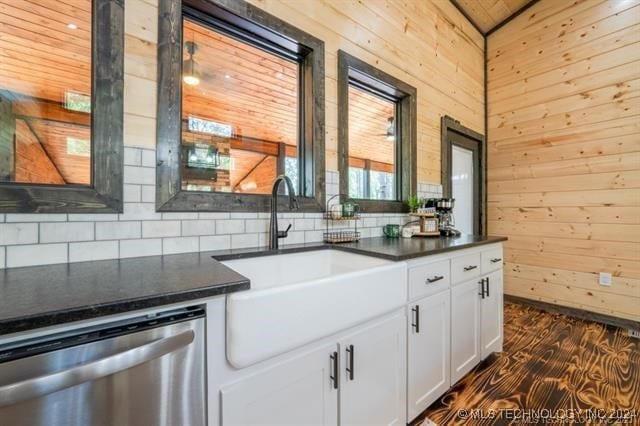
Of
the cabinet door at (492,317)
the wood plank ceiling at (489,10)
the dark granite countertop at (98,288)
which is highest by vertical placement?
the wood plank ceiling at (489,10)

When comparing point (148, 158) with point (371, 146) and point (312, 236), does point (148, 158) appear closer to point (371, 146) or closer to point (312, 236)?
point (312, 236)

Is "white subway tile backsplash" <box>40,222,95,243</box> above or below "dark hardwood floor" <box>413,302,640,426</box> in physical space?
above

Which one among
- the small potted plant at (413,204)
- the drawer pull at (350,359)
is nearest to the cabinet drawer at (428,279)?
the drawer pull at (350,359)

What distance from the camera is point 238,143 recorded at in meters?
1.68

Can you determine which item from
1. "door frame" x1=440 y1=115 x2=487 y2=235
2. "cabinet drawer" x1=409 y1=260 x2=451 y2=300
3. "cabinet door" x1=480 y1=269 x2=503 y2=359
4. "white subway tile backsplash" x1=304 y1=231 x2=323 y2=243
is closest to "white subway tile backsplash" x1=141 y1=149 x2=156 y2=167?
"white subway tile backsplash" x1=304 y1=231 x2=323 y2=243

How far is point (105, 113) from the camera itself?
3.79 feet

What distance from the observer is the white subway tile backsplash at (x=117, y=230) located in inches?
45.1

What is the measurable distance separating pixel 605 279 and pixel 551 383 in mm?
1769

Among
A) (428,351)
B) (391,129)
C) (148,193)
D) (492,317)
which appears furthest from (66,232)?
(492,317)

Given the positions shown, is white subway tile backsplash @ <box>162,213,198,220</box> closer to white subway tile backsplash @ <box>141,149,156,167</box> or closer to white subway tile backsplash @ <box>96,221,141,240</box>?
white subway tile backsplash @ <box>96,221,141,240</box>

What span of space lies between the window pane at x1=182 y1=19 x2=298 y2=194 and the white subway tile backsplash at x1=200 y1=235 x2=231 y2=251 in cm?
27

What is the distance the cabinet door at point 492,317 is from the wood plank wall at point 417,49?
1107 mm

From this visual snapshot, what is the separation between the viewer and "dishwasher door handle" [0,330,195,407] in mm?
525

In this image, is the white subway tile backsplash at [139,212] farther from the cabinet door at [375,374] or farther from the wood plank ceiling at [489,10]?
the wood plank ceiling at [489,10]
